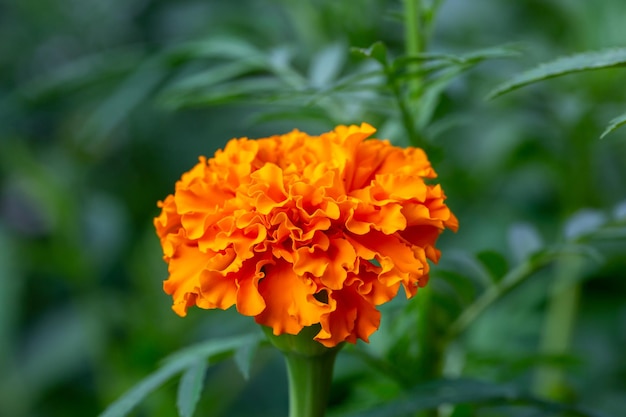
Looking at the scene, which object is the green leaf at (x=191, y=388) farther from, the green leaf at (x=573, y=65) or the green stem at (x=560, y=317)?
the green stem at (x=560, y=317)

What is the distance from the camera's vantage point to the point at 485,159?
91 cm

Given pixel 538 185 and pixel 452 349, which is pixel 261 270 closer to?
pixel 452 349

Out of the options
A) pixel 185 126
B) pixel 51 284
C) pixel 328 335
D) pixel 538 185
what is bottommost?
pixel 328 335

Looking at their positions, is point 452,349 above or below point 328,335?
above

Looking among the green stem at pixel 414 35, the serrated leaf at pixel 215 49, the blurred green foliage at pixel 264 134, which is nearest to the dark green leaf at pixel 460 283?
the blurred green foliage at pixel 264 134

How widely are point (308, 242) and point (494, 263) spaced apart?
0.18 meters

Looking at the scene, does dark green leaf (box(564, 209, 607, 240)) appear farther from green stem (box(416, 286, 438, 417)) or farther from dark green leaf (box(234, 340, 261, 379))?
dark green leaf (box(234, 340, 261, 379))

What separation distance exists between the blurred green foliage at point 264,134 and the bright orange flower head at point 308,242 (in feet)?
0.23

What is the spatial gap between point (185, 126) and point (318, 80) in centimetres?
75

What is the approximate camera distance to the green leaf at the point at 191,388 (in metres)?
0.39

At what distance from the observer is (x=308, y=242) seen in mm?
351

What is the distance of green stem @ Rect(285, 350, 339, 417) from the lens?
397mm

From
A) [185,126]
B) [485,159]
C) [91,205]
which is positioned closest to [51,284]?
[91,205]

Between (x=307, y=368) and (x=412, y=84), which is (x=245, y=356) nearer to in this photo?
(x=307, y=368)
